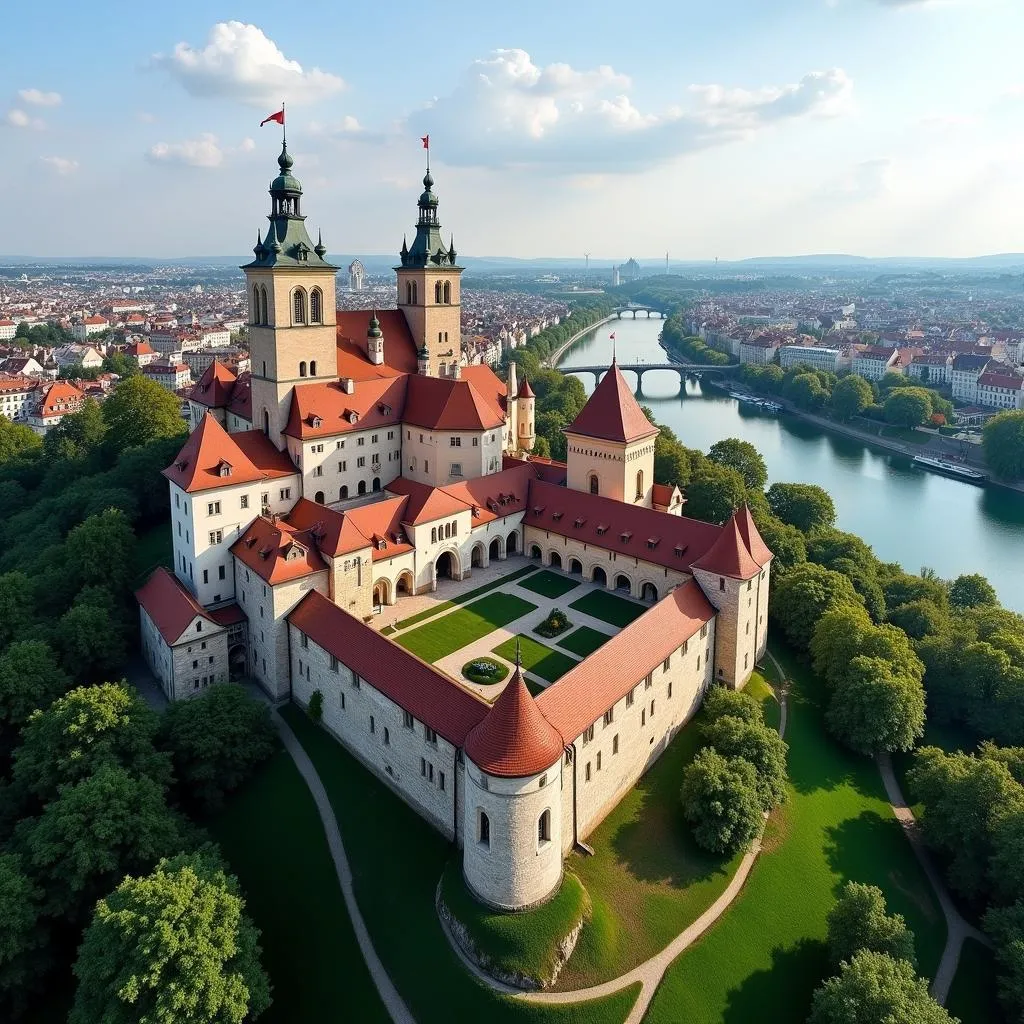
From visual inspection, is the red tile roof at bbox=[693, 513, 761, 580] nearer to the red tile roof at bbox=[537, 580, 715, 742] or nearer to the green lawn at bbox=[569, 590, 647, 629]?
the red tile roof at bbox=[537, 580, 715, 742]

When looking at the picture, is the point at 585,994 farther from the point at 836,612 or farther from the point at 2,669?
the point at 2,669

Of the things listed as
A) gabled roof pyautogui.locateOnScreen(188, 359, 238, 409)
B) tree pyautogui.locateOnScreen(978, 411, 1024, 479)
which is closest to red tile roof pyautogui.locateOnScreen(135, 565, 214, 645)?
gabled roof pyautogui.locateOnScreen(188, 359, 238, 409)

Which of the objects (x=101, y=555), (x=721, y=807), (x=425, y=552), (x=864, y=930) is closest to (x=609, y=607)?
(x=425, y=552)

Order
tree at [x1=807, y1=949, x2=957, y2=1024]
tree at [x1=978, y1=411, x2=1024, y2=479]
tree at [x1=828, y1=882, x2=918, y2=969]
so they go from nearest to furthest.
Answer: tree at [x1=807, y1=949, x2=957, y2=1024], tree at [x1=828, y1=882, x2=918, y2=969], tree at [x1=978, y1=411, x2=1024, y2=479]

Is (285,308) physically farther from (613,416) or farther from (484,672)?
(484,672)

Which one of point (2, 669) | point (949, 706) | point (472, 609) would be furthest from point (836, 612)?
point (2, 669)

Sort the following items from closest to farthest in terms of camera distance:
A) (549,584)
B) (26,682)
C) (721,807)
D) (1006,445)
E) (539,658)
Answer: (721,807) → (26,682) → (539,658) → (549,584) → (1006,445)
